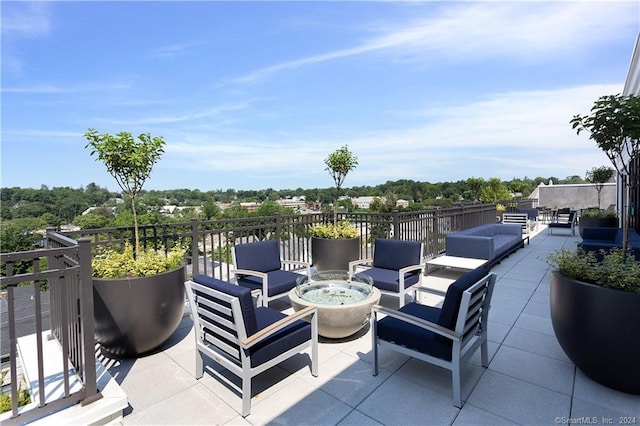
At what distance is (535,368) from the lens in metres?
2.57

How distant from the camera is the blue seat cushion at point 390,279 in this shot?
381 cm

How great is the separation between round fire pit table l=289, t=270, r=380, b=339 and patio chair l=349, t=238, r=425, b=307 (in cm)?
47

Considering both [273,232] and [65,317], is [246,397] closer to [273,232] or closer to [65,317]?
[65,317]

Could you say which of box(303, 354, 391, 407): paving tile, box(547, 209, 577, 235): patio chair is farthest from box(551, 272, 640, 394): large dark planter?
box(547, 209, 577, 235): patio chair

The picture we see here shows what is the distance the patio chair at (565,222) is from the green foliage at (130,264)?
13.2 meters

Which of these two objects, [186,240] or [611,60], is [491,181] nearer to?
[611,60]

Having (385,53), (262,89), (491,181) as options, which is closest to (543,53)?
(385,53)

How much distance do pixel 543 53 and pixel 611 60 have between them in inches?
104

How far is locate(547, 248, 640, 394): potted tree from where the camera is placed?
1994mm

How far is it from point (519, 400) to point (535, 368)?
588mm

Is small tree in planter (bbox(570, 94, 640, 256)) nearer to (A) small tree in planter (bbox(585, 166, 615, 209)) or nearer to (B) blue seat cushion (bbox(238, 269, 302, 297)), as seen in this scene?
(B) blue seat cushion (bbox(238, 269, 302, 297))

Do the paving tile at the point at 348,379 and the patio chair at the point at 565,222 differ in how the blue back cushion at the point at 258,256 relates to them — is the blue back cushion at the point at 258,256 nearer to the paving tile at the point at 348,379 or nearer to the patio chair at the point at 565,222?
the paving tile at the point at 348,379

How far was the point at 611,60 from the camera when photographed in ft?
23.4

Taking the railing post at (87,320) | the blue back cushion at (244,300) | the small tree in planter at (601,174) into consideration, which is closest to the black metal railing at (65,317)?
the railing post at (87,320)
